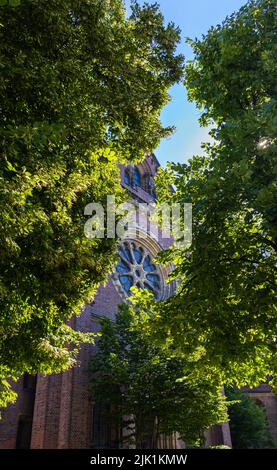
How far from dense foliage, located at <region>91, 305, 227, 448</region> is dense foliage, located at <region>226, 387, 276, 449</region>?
40.8ft

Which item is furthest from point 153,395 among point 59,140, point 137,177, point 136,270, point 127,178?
point 137,177

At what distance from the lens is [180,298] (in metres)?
7.07

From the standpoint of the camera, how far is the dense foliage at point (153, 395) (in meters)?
12.9

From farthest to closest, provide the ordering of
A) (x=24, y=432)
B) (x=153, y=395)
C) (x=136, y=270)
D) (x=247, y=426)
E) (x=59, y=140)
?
(x=247, y=426), (x=136, y=270), (x=24, y=432), (x=153, y=395), (x=59, y=140)

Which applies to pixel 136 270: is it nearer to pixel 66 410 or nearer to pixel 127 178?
pixel 127 178

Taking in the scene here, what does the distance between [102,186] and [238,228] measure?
114 inches

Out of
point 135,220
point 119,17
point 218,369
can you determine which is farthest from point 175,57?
point 135,220

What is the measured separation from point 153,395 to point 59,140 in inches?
422

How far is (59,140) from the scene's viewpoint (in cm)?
490

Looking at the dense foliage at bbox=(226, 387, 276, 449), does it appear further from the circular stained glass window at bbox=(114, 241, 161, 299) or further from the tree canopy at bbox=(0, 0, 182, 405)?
the tree canopy at bbox=(0, 0, 182, 405)

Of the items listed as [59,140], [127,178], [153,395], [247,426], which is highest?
[127,178]

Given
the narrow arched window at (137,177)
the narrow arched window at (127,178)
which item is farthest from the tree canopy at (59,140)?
the narrow arched window at (137,177)

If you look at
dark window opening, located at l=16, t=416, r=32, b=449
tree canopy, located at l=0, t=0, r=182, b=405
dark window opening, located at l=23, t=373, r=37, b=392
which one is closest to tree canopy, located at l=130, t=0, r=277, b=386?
tree canopy, located at l=0, t=0, r=182, b=405

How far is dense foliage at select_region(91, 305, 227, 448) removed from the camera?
507 inches
